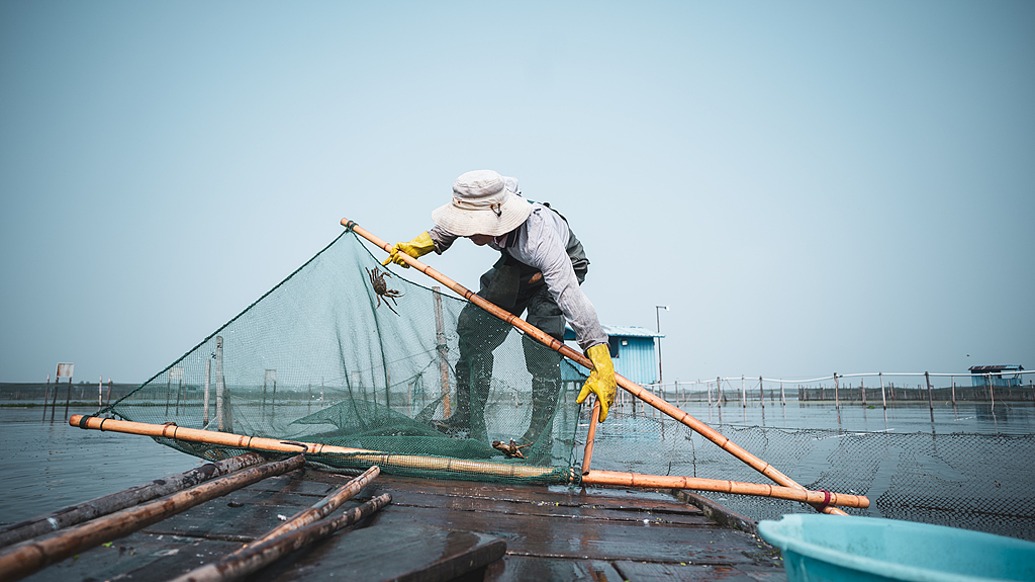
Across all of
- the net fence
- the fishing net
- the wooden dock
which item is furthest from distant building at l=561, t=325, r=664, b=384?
the wooden dock

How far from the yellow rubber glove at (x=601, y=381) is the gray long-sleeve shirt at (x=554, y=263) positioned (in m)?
0.08

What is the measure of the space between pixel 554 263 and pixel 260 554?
2.32 meters

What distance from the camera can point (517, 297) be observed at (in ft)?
12.4

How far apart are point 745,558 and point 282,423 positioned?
2.60 m

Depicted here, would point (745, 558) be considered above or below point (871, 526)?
below

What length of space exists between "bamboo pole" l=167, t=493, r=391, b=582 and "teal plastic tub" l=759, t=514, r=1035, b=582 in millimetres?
1035

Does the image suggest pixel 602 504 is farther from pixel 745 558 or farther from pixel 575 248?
pixel 575 248

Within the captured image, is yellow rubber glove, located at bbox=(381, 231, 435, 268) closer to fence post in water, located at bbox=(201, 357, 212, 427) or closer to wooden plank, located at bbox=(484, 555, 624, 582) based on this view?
fence post in water, located at bbox=(201, 357, 212, 427)

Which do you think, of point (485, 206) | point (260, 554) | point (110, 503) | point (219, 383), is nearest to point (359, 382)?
point (219, 383)

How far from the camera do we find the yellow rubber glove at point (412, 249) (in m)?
3.91

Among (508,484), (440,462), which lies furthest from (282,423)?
(508,484)

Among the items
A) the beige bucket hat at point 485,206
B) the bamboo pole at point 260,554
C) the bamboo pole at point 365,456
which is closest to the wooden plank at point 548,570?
the bamboo pole at point 260,554

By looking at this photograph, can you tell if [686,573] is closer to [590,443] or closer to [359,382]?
[590,443]

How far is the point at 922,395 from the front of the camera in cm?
3816
